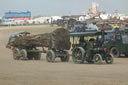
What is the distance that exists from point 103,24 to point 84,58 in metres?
35.0

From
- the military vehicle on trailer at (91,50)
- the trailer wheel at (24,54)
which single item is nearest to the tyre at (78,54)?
the military vehicle on trailer at (91,50)

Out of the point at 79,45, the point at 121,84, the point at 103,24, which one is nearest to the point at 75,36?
the point at 79,45

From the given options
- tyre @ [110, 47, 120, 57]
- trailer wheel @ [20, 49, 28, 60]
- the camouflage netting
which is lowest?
tyre @ [110, 47, 120, 57]

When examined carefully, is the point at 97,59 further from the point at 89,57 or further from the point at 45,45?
the point at 45,45

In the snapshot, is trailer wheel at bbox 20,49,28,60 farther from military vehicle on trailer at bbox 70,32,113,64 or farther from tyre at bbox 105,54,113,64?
tyre at bbox 105,54,113,64

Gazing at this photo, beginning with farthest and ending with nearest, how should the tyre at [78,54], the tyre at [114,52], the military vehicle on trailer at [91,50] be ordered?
the tyre at [114,52]
the tyre at [78,54]
the military vehicle on trailer at [91,50]

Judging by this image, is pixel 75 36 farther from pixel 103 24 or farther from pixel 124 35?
pixel 103 24

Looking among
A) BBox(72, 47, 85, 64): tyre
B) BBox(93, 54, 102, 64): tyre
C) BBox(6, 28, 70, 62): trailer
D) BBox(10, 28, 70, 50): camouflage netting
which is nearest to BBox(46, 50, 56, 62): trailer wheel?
BBox(6, 28, 70, 62): trailer

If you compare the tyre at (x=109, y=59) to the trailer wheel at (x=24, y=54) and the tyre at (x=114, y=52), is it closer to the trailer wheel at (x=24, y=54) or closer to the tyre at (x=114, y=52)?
the trailer wheel at (x=24, y=54)

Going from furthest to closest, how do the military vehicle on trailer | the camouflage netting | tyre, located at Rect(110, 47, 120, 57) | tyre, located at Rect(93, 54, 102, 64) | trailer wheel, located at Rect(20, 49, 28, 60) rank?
tyre, located at Rect(110, 47, 120, 57), trailer wheel, located at Rect(20, 49, 28, 60), the camouflage netting, the military vehicle on trailer, tyre, located at Rect(93, 54, 102, 64)

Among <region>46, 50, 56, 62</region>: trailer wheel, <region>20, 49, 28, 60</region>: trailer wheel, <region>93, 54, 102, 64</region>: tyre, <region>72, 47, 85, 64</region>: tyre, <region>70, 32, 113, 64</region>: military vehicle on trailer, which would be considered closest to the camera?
<region>93, 54, 102, 64</region>: tyre

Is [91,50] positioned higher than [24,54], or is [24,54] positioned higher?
[91,50]

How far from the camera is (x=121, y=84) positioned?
38.0 feet

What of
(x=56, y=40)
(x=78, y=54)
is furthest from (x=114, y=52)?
(x=78, y=54)
